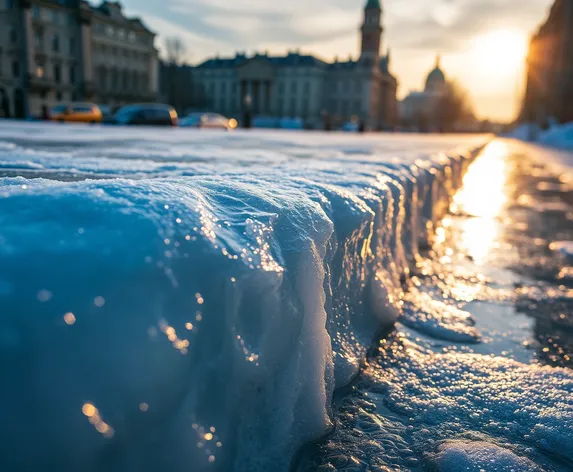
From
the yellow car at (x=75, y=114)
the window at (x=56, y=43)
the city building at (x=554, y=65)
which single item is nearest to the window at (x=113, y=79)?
the window at (x=56, y=43)

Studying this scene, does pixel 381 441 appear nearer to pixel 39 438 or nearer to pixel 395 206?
pixel 39 438

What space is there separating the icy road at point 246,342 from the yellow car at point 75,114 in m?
19.8

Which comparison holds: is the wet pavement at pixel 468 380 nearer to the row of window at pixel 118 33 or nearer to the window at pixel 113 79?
the row of window at pixel 118 33

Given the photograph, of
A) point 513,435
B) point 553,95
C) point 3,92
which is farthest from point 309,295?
point 553,95

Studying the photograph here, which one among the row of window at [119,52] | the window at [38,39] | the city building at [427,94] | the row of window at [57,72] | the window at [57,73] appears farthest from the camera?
the city building at [427,94]

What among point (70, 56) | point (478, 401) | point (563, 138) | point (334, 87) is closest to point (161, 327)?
point (478, 401)

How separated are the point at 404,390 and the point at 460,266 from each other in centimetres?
220

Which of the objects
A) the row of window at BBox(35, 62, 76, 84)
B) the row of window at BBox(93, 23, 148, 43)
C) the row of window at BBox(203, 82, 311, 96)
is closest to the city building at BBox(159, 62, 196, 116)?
the row of window at BBox(93, 23, 148, 43)

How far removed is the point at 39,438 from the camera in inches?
28.7

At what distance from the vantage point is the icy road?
784 millimetres

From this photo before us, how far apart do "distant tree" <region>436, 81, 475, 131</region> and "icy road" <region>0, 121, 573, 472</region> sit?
281ft

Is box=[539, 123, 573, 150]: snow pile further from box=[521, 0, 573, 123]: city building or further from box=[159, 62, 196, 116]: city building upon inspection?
box=[159, 62, 196, 116]: city building

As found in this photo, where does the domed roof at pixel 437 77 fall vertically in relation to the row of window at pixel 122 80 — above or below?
above

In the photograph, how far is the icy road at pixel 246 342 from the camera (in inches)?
30.9
